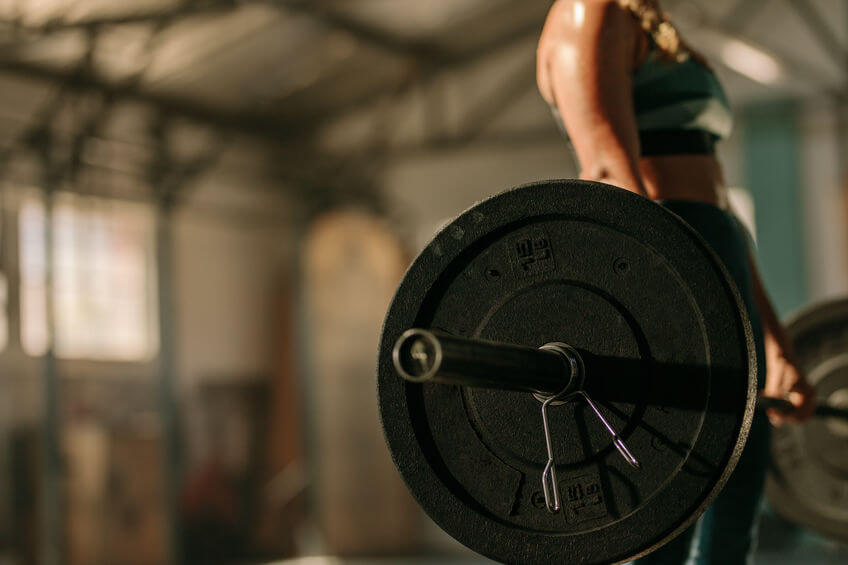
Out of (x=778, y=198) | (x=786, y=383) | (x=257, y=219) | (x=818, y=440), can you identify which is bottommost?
(x=818, y=440)

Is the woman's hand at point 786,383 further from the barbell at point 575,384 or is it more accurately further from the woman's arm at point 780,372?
the barbell at point 575,384

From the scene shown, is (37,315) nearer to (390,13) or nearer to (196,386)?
(196,386)

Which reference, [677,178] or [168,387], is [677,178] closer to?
[677,178]

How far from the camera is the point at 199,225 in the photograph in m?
8.96

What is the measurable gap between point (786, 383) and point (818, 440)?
17.6 inches

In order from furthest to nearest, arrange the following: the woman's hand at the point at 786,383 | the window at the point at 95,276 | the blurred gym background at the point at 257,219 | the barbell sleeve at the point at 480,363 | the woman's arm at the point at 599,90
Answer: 1. the window at the point at 95,276
2. the blurred gym background at the point at 257,219
3. the woman's hand at the point at 786,383
4. the woman's arm at the point at 599,90
5. the barbell sleeve at the point at 480,363

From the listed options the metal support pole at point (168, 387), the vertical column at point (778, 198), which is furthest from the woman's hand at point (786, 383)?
the vertical column at point (778, 198)

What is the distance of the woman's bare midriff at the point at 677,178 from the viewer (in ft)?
4.13

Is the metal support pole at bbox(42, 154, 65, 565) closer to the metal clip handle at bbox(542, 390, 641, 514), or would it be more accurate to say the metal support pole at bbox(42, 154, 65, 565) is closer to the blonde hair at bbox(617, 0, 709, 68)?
the blonde hair at bbox(617, 0, 709, 68)

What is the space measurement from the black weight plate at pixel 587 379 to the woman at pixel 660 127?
17 centimetres

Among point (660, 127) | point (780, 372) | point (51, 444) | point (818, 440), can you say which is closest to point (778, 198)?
point (51, 444)

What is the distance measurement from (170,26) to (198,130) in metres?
1.97

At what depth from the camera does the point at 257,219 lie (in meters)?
9.54

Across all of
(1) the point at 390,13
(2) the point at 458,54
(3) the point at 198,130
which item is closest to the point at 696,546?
(1) the point at 390,13
